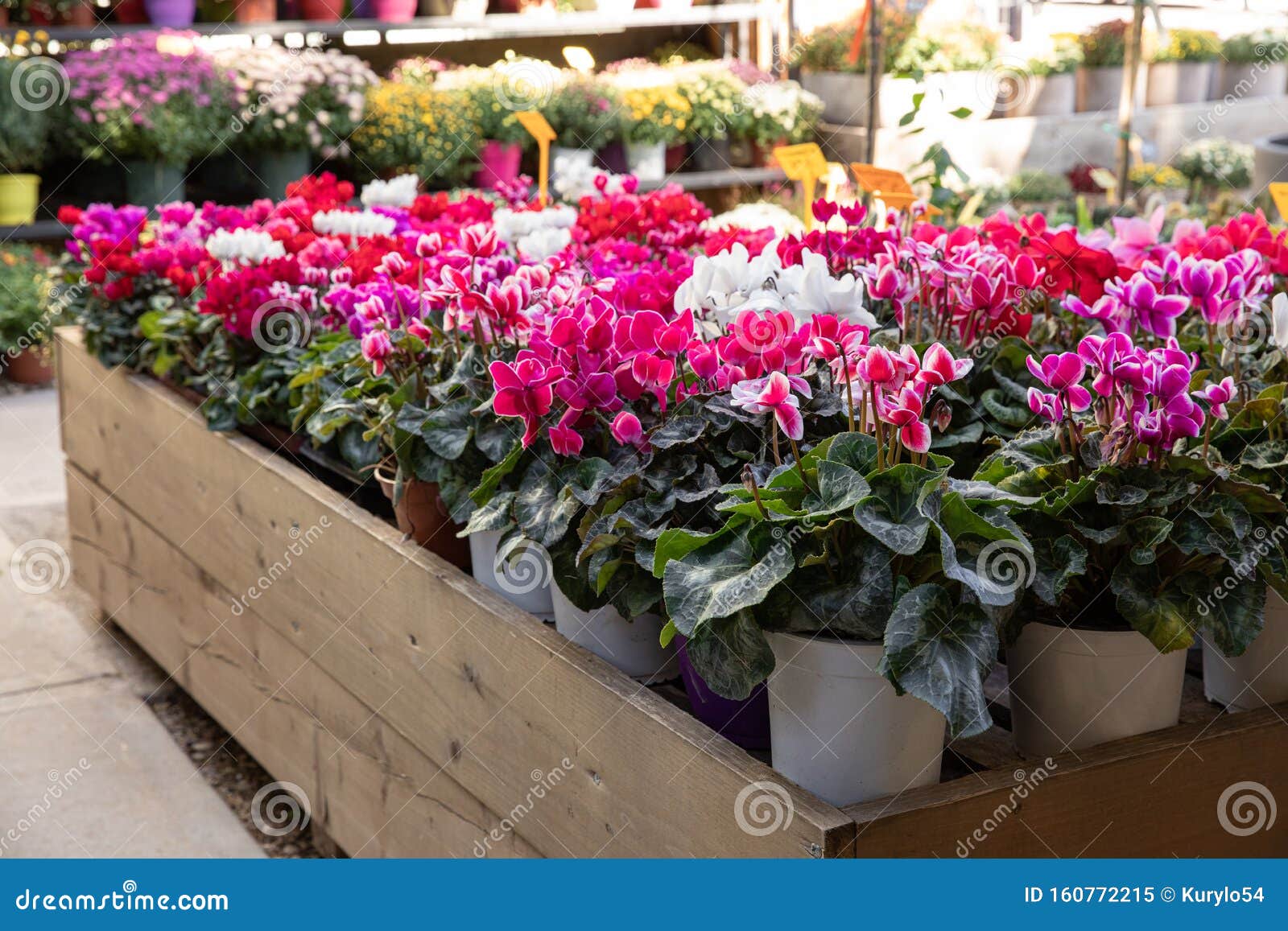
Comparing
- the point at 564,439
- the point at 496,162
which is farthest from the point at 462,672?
the point at 496,162

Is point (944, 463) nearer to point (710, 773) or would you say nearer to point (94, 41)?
point (710, 773)

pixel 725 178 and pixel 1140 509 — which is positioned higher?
pixel 1140 509

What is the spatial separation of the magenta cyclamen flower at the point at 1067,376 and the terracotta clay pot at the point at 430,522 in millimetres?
811

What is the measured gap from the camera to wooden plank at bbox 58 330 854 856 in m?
1.29

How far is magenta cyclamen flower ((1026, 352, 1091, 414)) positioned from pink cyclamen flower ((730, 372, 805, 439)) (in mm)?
213

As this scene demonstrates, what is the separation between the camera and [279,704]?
226cm

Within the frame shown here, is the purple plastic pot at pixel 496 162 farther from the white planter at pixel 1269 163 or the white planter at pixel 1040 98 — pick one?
the white planter at pixel 1269 163

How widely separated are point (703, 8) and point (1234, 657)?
696 centimetres

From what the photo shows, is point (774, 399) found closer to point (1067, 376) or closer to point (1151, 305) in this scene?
point (1067, 376)

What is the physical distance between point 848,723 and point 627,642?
1.15 ft

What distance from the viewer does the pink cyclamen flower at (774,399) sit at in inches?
→ 46.7

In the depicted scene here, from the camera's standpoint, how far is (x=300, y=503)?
2039 mm

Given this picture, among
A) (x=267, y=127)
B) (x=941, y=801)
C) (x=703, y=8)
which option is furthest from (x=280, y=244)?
(x=703, y=8)

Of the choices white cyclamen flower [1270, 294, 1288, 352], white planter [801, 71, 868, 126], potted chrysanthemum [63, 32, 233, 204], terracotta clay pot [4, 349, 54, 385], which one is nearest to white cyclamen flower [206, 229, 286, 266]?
white cyclamen flower [1270, 294, 1288, 352]
